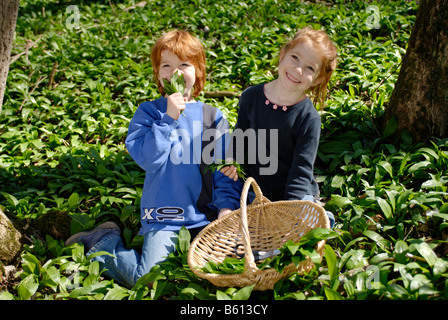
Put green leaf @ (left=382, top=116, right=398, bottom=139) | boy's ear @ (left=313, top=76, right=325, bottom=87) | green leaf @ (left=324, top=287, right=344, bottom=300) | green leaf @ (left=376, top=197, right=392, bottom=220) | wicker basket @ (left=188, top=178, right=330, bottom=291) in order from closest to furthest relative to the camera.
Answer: green leaf @ (left=324, top=287, right=344, bottom=300) < wicker basket @ (left=188, top=178, right=330, bottom=291) < green leaf @ (left=376, top=197, right=392, bottom=220) < boy's ear @ (left=313, top=76, right=325, bottom=87) < green leaf @ (left=382, top=116, right=398, bottom=139)

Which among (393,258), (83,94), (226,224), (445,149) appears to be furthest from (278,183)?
(83,94)

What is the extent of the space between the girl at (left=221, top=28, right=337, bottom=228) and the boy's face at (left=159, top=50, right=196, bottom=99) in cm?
46

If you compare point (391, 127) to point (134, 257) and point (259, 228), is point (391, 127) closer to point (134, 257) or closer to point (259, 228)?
point (259, 228)

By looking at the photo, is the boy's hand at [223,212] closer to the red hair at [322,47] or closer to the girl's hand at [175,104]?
the girl's hand at [175,104]

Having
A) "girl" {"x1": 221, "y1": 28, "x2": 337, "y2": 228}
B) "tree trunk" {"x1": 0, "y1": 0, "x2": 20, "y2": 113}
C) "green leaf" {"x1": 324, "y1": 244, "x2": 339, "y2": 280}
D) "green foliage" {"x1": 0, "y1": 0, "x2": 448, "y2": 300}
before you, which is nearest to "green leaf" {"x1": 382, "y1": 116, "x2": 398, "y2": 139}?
"green foliage" {"x1": 0, "y1": 0, "x2": 448, "y2": 300}

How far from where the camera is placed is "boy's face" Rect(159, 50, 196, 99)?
2.89m

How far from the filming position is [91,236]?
3.03 m

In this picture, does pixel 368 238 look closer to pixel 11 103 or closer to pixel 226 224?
pixel 226 224

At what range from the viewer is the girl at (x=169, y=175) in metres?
2.76

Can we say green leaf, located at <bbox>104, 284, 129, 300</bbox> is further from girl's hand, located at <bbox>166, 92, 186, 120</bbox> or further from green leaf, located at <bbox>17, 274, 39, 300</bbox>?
girl's hand, located at <bbox>166, 92, 186, 120</bbox>

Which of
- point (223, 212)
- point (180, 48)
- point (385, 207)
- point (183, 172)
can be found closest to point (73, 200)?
point (183, 172)

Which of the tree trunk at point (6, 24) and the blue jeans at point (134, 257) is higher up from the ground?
the tree trunk at point (6, 24)

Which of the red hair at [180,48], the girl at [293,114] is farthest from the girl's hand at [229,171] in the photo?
the red hair at [180,48]
